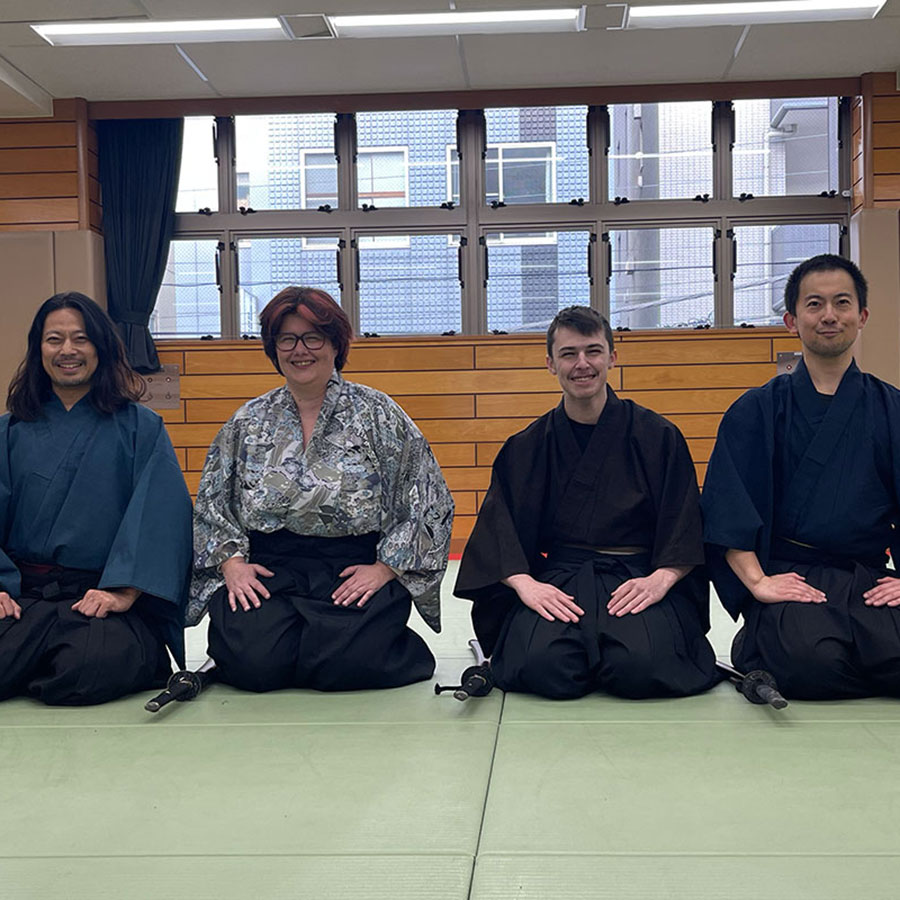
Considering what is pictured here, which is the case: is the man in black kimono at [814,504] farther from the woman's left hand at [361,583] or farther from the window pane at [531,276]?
the window pane at [531,276]

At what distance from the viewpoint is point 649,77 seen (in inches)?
259

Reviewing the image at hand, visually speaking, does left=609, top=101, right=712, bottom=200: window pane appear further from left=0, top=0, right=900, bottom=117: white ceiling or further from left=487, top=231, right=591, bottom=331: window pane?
left=487, top=231, right=591, bottom=331: window pane

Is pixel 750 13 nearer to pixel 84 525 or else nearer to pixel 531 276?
pixel 531 276

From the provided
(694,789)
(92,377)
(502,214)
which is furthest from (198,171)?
(694,789)

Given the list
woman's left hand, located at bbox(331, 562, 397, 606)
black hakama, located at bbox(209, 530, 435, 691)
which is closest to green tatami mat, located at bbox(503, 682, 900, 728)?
black hakama, located at bbox(209, 530, 435, 691)

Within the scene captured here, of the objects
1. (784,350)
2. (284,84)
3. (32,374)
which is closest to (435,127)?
(284,84)

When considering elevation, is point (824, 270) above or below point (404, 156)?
below

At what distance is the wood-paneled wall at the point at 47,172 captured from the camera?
6699mm

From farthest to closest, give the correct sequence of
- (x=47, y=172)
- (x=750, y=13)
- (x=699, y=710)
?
(x=47, y=172) < (x=750, y=13) < (x=699, y=710)

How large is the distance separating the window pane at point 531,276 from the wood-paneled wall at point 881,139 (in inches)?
78.3

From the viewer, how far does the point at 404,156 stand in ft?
23.5

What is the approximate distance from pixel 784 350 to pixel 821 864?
18.8 feet

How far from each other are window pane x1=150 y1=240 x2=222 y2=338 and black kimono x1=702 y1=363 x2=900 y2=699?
520cm

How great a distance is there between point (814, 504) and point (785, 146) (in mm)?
5114
